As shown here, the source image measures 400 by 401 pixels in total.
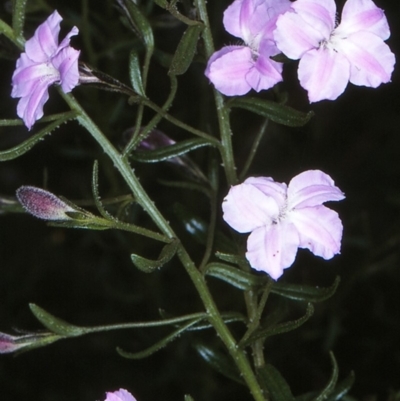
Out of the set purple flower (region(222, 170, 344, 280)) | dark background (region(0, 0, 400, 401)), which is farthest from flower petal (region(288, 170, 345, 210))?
dark background (region(0, 0, 400, 401))

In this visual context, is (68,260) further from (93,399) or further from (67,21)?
(67,21)

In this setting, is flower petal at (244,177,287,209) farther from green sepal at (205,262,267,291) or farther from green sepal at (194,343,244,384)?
green sepal at (194,343,244,384)

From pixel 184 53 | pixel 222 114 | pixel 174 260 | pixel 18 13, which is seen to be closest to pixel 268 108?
pixel 222 114

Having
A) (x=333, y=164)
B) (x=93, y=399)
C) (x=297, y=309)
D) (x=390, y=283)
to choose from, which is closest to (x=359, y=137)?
(x=333, y=164)

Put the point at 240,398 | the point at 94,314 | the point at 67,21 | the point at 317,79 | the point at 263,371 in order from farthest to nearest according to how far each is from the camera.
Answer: the point at 94,314 < the point at 240,398 < the point at 67,21 < the point at 263,371 < the point at 317,79

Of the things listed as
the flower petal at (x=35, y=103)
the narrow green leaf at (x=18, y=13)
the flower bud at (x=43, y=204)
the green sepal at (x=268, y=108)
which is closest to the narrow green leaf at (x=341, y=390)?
the green sepal at (x=268, y=108)
